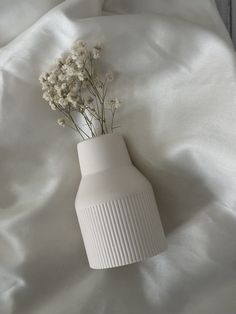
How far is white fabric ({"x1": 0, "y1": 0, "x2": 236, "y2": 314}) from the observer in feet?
2.73

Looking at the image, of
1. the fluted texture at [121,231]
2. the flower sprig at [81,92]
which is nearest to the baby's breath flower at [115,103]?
the flower sprig at [81,92]

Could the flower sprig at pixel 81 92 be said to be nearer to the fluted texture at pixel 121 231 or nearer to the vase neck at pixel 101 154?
the vase neck at pixel 101 154

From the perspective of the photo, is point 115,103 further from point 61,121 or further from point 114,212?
point 114,212

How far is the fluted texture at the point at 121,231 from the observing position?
2.52 ft

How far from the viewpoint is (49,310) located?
0.83 metres

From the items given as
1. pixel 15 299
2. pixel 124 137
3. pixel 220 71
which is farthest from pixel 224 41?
pixel 15 299

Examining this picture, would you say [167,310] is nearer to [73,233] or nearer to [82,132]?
[73,233]

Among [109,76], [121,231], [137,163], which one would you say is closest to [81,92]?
[109,76]

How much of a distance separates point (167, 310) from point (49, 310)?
226 mm

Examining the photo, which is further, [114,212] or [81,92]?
[81,92]

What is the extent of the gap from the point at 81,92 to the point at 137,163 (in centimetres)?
18

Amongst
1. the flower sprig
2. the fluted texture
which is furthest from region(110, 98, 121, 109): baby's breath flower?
the fluted texture

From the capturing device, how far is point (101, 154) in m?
0.80

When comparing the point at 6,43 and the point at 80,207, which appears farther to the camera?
the point at 6,43
